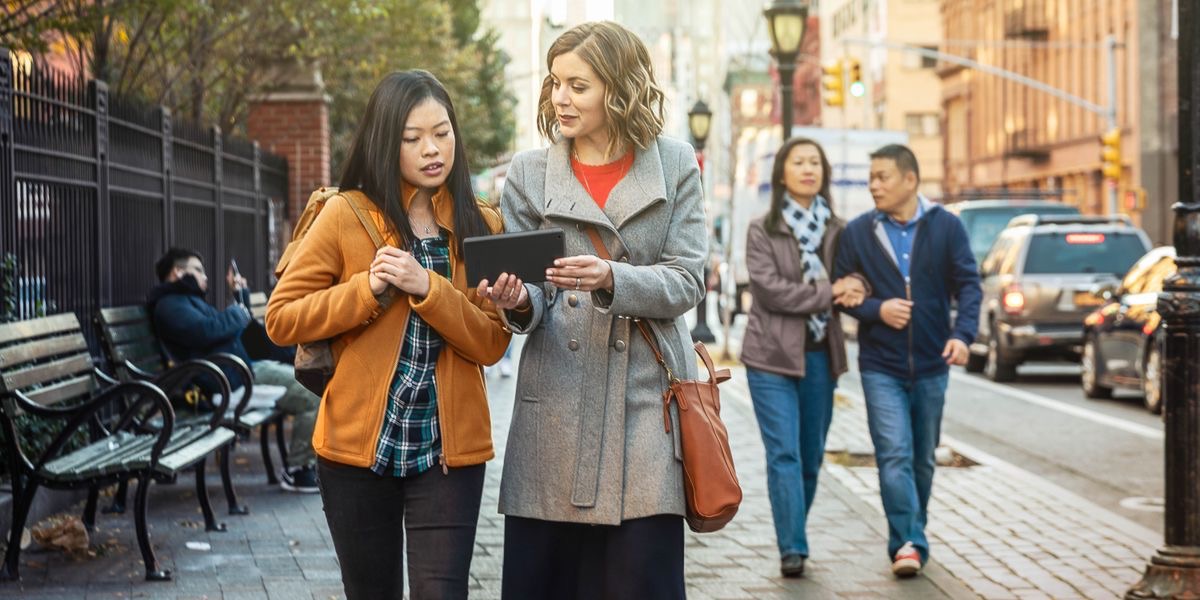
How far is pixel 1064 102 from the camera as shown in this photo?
5903 centimetres

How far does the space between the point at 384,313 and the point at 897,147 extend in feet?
13.6

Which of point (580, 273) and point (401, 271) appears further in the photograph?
point (401, 271)

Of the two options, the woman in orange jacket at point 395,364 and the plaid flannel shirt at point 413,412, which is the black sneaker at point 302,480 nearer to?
the woman in orange jacket at point 395,364

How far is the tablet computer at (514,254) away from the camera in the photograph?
159 inches

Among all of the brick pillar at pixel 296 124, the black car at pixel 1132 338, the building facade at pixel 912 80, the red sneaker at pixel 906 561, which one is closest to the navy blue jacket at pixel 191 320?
the red sneaker at pixel 906 561

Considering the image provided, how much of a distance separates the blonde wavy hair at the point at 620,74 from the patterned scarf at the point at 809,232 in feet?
11.3

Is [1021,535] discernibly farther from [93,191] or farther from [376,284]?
[93,191]

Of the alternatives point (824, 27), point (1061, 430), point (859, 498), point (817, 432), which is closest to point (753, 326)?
point (817, 432)

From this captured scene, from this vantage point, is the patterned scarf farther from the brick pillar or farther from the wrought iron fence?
the brick pillar

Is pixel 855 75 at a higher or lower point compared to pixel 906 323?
higher

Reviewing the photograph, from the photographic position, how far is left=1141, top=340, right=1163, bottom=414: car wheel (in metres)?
16.4

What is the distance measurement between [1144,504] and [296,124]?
38.1 feet

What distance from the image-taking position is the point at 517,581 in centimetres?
448

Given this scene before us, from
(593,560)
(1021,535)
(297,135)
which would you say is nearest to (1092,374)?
(297,135)
